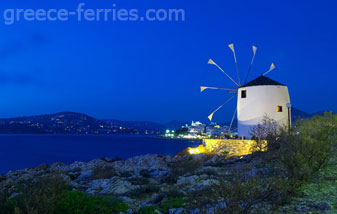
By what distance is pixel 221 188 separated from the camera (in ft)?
14.3

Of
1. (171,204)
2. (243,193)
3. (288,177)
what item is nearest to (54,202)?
(171,204)

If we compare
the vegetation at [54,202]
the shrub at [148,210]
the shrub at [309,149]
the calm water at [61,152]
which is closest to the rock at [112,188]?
the shrub at [148,210]

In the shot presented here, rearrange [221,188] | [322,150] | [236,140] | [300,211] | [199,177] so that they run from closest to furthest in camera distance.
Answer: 1. [221,188]
2. [300,211]
3. [322,150]
4. [199,177]
5. [236,140]

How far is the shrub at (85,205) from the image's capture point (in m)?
5.10

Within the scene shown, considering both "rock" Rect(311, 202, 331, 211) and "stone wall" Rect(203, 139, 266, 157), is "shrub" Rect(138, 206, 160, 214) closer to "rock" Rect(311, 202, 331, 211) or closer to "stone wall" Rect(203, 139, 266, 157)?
"rock" Rect(311, 202, 331, 211)

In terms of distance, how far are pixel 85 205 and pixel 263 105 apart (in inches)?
637

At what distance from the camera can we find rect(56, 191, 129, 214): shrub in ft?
16.7

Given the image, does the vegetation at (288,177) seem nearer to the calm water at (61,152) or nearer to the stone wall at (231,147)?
the stone wall at (231,147)

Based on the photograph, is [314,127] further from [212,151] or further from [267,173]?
[212,151]

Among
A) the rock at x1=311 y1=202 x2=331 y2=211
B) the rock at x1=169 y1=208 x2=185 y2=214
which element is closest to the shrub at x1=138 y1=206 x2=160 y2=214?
the rock at x1=169 y1=208 x2=185 y2=214

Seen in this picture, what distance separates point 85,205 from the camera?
527 centimetres

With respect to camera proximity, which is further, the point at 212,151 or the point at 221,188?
the point at 212,151

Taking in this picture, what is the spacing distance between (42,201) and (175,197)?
359 cm

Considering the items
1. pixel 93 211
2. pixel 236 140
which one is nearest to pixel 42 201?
pixel 93 211
